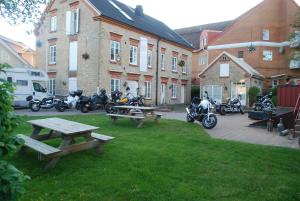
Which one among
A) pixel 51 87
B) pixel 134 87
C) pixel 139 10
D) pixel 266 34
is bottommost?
pixel 51 87

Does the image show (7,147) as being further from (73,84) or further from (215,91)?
(215,91)

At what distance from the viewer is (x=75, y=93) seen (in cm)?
1852

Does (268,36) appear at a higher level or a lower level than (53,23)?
higher

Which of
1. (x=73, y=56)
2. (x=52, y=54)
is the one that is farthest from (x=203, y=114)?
(x=52, y=54)

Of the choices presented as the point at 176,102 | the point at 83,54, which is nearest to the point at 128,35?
the point at 83,54

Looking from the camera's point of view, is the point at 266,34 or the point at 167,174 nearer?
the point at 167,174

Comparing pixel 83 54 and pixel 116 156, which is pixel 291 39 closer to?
pixel 83 54

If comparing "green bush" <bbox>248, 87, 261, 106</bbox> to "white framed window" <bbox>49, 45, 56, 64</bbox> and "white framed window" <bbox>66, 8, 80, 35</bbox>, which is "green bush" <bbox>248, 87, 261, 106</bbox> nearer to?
"white framed window" <bbox>66, 8, 80, 35</bbox>

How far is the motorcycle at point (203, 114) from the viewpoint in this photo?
466 inches

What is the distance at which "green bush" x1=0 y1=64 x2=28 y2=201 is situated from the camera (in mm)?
2223

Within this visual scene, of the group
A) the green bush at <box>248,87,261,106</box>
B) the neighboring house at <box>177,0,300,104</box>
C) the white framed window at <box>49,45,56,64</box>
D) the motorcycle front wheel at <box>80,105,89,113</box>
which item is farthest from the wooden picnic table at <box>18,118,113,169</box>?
the neighboring house at <box>177,0,300,104</box>

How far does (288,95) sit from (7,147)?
16058mm

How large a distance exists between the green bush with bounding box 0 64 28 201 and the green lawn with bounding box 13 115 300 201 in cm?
103

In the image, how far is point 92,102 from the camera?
17750mm
